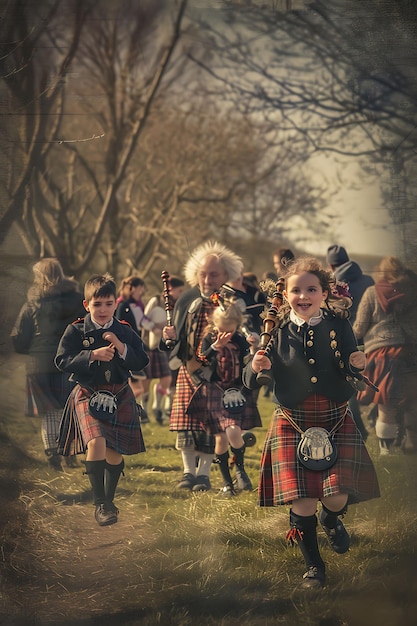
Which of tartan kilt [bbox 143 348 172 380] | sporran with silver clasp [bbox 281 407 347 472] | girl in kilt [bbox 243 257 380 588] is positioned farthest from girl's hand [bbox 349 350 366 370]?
tartan kilt [bbox 143 348 172 380]

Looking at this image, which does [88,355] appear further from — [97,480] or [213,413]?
[213,413]

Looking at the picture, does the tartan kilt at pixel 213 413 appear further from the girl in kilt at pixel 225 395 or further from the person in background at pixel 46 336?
the person in background at pixel 46 336

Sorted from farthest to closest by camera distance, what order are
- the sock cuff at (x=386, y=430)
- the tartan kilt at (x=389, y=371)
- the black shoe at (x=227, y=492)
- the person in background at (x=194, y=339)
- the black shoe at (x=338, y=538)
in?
1. the person in background at (x=194, y=339)
2. the black shoe at (x=227, y=492)
3. the sock cuff at (x=386, y=430)
4. the tartan kilt at (x=389, y=371)
5. the black shoe at (x=338, y=538)

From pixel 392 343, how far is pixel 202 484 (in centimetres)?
193

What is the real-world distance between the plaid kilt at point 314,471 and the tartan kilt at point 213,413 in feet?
6.16

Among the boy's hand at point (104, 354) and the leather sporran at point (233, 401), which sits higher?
the boy's hand at point (104, 354)

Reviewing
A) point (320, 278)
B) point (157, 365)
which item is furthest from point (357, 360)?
point (157, 365)

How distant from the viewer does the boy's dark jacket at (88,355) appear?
17.8ft

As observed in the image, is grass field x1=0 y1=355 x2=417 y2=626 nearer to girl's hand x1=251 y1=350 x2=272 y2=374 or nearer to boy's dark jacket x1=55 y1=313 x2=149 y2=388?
boy's dark jacket x1=55 y1=313 x2=149 y2=388

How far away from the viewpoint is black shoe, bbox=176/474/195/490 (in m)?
6.78

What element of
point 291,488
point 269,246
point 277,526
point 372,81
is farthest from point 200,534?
point 269,246

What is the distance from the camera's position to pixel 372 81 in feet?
17.7

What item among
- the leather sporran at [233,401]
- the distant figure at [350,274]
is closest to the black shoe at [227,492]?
the leather sporran at [233,401]

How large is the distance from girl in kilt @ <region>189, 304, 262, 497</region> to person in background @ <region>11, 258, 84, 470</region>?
3.21ft
